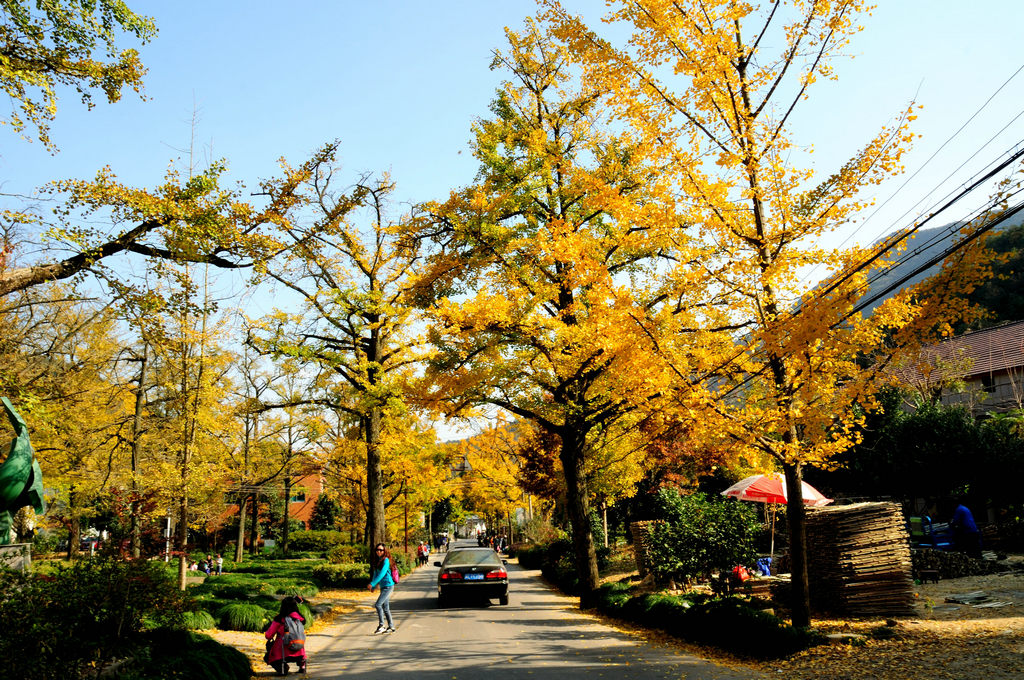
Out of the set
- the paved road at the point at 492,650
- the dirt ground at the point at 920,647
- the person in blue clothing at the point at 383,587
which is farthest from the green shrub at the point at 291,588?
the dirt ground at the point at 920,647

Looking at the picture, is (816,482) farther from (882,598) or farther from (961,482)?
(882,598)

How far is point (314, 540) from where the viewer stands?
47.7m

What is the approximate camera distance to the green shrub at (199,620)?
10.1 metres

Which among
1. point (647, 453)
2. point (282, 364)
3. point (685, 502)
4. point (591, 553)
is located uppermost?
point (282, 364)

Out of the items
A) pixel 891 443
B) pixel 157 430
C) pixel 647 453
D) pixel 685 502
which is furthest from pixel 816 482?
pixel 157 430

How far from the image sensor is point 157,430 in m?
26.5

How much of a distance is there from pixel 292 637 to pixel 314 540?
42.4 meters

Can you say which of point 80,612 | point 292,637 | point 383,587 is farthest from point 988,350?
point 80,612

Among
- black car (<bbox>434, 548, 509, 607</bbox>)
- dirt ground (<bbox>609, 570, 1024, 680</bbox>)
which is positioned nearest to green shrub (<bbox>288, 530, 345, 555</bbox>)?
black car (<bbox>434, 548, 509, 607</bbox>)

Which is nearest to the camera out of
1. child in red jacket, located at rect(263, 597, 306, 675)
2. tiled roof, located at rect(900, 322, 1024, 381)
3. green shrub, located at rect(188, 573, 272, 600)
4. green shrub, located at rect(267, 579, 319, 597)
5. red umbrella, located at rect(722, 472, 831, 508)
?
child in red jacket, located at rect(263, 597, 306, 675)

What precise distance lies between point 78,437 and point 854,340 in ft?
79.7

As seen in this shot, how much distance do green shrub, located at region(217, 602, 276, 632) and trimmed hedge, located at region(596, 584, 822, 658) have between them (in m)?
6.82

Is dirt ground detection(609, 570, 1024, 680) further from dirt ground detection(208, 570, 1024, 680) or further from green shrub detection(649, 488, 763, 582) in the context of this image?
green shrub detection(649, 488, 763, 582)

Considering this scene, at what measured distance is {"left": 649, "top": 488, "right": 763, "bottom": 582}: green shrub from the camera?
12.9 metres
